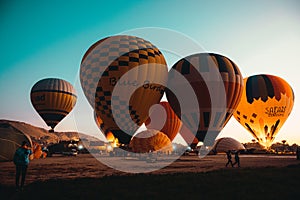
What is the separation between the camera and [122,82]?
20109mm

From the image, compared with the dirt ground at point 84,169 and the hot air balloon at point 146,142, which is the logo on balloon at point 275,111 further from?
the hot air balloon at point 146,142

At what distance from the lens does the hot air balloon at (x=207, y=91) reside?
858 inches

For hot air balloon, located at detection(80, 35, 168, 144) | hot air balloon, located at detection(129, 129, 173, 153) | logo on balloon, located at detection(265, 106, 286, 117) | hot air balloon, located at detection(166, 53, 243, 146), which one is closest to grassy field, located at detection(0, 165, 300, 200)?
hot air balloon, located at detection(80, 35, 168, 144)

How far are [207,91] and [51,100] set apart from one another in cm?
2651

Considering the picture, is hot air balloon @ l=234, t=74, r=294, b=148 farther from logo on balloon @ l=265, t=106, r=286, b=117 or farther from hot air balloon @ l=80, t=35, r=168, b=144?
hot air balloon @ l=80, t=35, r=168, b=144

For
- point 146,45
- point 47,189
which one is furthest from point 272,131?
point 47,189

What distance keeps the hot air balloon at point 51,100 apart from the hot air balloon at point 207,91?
2313cm

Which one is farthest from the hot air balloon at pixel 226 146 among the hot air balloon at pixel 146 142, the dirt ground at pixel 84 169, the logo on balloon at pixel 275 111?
the dirt ground at pixel 84 169

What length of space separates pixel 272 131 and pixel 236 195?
3011 centimetres

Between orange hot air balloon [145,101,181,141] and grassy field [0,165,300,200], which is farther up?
orange hot air balloon [145,101,181,141]

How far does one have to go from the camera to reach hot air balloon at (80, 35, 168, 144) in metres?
20.2

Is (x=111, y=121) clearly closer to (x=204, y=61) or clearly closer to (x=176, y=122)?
(x=204, y=61)

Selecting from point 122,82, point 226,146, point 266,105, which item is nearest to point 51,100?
point 122,82

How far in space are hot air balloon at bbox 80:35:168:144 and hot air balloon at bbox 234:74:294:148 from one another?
1678 cm
